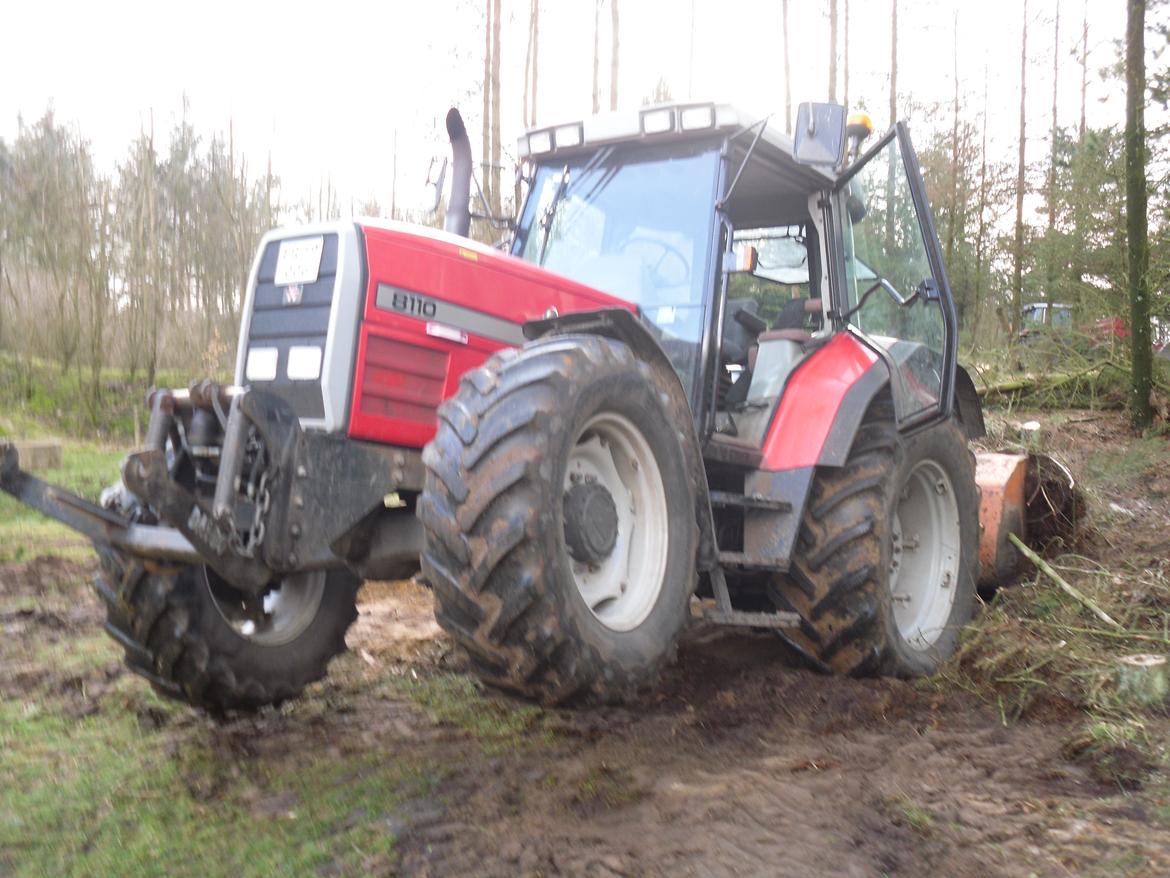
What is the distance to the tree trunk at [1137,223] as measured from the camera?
32.6ft

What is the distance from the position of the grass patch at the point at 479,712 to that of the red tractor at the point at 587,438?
0.51m

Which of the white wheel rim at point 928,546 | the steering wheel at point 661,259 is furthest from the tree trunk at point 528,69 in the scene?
the steering wheel at point 661,259

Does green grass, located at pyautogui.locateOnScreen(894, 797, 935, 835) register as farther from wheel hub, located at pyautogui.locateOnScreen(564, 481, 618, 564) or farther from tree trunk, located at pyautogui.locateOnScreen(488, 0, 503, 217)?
tree trunk, located at pyautogui.locateOnScreen(488, 0, 503, 217)

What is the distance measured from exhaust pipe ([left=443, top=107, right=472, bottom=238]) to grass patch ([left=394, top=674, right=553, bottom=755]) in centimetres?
187

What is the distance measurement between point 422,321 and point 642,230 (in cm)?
127

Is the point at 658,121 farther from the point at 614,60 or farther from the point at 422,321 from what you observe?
the point at 614,60

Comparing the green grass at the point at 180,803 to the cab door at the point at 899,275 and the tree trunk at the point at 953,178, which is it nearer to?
the cab door at the point at 899,275

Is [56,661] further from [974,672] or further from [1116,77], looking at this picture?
[1116,77]

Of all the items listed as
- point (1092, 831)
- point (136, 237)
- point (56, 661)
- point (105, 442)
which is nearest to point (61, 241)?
point (136, 237)

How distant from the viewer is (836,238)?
189 inches

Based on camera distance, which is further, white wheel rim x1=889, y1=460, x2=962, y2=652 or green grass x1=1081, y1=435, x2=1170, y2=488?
green grass x1=1081, y1=435, x2=1170, y2=488

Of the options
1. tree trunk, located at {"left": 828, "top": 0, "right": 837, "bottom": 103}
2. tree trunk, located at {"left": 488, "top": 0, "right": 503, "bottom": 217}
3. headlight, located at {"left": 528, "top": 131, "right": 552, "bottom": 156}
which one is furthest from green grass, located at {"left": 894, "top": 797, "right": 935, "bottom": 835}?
tree trunk, located at {"left": 828, "top": 0, "right": 837, "bottom": 103}

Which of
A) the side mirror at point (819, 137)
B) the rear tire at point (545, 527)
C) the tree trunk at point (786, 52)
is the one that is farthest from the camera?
the tree trunk at point (786, 52)

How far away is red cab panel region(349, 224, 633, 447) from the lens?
319cm
